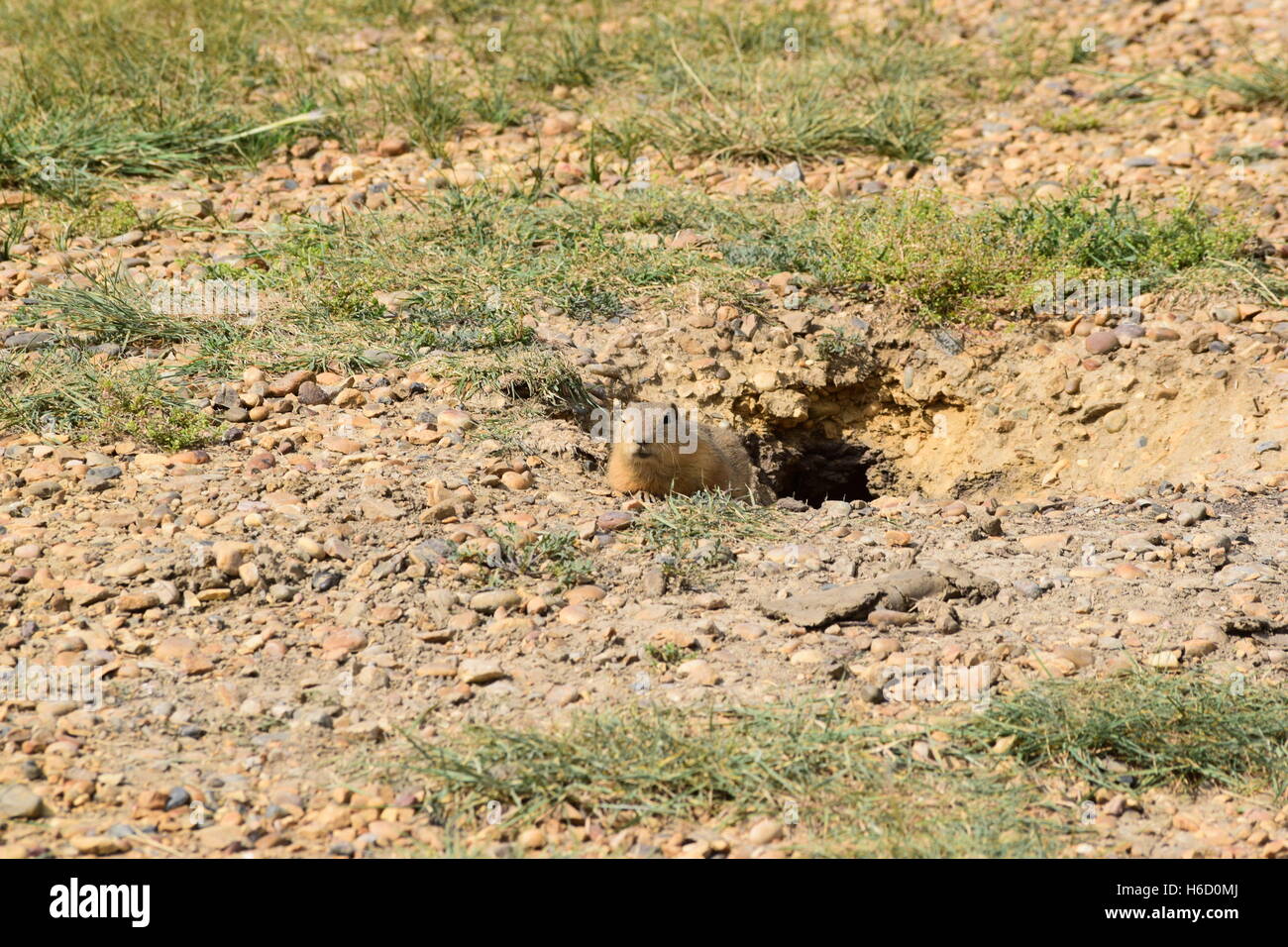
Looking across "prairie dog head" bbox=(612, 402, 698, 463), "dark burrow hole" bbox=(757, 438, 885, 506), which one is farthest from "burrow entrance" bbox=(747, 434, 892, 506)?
"prairie dog head" bbox=(612, 402, 698, 463)

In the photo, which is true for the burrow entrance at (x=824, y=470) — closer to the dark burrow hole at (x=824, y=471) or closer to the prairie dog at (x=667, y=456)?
the dark burrow hole at (x=824, y=471)

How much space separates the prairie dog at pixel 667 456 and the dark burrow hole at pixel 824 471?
661 mm

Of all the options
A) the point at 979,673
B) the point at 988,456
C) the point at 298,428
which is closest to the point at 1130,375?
the point at 988,456

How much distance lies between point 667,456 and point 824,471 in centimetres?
152

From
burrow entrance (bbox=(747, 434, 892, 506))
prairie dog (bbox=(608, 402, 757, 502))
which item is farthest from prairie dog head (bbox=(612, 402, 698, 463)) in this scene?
burrow entrance (bbox=(747, 434, 892, 506))

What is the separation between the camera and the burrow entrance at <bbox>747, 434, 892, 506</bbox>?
6.42 metres

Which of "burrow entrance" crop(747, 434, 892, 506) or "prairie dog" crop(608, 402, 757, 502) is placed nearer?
"prairie dog" crop(608, 402, 757, 502)

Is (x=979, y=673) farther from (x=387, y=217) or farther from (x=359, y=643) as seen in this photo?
(x=387, y=217)

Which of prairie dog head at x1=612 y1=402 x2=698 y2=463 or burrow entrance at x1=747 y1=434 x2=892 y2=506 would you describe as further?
burrow entrance at x1=747 y1=434 x2=892 y2=506

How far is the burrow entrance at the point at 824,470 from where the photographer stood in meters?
6.42

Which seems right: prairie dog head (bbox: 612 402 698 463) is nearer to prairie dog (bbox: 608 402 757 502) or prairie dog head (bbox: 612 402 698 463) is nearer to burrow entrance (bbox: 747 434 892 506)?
prairie dog (bbox: 608 402 757 502)

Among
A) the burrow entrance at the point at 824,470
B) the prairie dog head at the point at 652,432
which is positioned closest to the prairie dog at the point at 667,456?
the prairie dog head at the point at 652,432

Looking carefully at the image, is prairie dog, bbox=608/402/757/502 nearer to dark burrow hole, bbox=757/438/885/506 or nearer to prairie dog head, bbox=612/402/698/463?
prairie dog head, bbox=612/402/698/463
